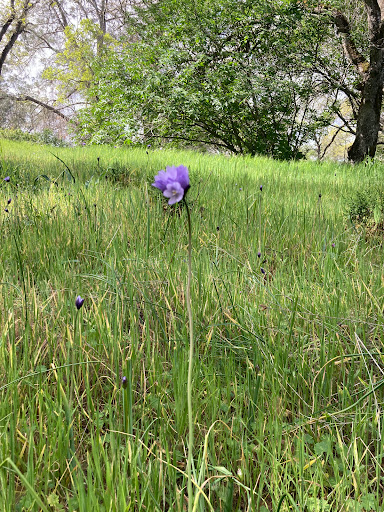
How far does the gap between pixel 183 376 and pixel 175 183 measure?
668 millimetres

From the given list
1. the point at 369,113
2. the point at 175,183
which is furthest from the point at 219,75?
the point at 175,183

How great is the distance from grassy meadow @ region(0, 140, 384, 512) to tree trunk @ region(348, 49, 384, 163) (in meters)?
7.25

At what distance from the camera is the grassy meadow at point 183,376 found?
0.85 metres

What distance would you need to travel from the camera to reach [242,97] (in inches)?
353

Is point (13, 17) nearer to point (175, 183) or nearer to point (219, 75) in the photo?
point (219, 75)

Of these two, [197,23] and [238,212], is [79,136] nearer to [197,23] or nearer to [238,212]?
[197,23]

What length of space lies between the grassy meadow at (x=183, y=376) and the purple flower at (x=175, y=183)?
468mm

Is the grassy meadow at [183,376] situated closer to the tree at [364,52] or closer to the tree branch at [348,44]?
the tree at [364,52]

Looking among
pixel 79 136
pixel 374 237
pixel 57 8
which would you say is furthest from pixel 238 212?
pixel 57 8

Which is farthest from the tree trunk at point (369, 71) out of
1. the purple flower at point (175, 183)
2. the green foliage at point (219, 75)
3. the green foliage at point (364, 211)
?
the purple flower at point (175, 183)

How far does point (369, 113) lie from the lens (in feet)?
29.0

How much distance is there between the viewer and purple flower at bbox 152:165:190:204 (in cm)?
67

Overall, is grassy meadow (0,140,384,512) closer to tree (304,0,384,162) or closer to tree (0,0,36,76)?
tree (304,0,384,162)

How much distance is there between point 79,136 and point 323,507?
1335 centimetres
